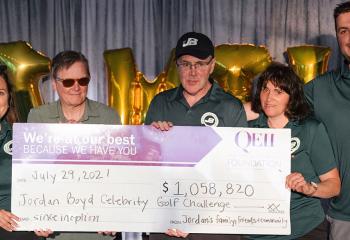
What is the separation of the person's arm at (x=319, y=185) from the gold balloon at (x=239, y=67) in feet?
5.38

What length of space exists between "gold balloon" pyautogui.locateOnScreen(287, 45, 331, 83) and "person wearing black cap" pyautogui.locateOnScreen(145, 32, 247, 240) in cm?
160

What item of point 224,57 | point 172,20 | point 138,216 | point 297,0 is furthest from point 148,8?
point 138,216

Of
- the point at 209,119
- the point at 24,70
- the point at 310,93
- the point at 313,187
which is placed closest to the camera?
the point at 313,187

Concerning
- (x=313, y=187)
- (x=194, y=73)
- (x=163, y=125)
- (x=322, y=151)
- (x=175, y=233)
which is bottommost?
(x=175, y=233)

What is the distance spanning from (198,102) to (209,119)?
0.31 ft

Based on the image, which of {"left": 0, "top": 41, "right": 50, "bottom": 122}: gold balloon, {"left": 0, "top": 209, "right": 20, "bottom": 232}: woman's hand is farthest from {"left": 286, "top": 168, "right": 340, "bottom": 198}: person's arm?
{"left": 0, "top": 41, "right": 50, "bottom": 122}: gold balloon

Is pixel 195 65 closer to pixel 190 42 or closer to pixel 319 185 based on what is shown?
pixel 190 42

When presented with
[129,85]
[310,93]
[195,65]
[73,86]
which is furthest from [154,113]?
[129,85]

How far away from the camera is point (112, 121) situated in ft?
7.11

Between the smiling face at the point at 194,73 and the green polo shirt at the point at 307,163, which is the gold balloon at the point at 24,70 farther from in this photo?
the green polo shirt at the point at 307,163

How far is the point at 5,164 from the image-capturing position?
2.06 metres

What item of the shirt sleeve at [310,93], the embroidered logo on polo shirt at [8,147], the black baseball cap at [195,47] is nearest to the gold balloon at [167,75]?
the shirt sleeve at [310,93]

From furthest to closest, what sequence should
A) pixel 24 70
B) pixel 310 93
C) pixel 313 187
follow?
pixel 24 70 → pixel 310 93 → pixel 313 187

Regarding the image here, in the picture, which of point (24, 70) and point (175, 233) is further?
point (24, 70)
